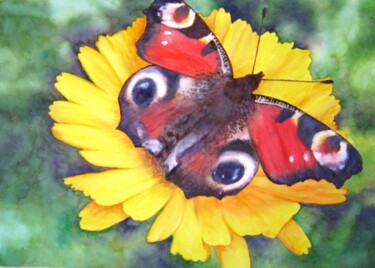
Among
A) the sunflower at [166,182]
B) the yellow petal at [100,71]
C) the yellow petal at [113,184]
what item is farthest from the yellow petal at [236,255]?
the yellow petal at [100,71]

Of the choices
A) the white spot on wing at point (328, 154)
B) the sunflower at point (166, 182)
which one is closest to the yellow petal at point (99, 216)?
the sunflower at point (166, 182)

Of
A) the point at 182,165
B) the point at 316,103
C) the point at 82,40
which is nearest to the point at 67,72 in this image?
the point at 82,40

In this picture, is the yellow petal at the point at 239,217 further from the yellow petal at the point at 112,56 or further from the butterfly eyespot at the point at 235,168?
the yellow petal at the point at 112,56

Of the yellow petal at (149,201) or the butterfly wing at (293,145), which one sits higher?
the butterfly wing at (293,145)

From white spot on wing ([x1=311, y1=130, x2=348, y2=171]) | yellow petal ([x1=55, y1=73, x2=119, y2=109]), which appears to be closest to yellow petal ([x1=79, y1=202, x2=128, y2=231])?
yellow petal ([x1=55, y1=73, x2=119, y2=109])

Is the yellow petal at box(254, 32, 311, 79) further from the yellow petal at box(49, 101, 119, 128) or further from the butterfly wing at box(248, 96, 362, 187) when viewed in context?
the yellow petal at box(49, 101, 119, 128)

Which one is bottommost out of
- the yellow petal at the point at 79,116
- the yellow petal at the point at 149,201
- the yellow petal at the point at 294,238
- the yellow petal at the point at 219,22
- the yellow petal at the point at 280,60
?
the yellow petal at the point at 294,238
